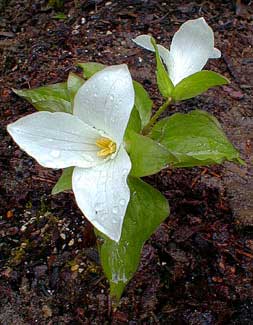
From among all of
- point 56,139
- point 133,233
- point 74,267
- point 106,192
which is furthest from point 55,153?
point 74,267

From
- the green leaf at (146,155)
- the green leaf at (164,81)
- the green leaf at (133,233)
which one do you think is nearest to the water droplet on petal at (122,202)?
the green leaf at (146,155)

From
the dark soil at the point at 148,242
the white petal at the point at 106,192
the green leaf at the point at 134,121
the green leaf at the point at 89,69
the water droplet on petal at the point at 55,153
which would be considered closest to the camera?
the white petal at the point at 106,192

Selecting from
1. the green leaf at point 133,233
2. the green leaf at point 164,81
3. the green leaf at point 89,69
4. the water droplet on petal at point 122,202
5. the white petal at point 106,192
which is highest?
the green leaf at point 164,81

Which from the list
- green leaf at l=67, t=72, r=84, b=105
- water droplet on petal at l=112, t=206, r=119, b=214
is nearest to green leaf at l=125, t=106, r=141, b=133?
green leaf at l=67, t=72, r=84, b=105

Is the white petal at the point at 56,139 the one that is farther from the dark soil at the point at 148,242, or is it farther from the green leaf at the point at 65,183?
the dark soil at the point at 148,242

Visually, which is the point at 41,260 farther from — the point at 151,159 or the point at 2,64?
the point at 2,64

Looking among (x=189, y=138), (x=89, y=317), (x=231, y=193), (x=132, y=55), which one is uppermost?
(x=189, y=138)

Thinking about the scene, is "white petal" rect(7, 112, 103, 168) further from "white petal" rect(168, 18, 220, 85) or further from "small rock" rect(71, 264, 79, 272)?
"small rock" rect(71, 264, 79, 272)

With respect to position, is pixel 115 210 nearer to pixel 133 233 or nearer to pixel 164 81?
pixel 133 233

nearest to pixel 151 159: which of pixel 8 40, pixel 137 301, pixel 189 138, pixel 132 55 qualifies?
pixel 189 138
